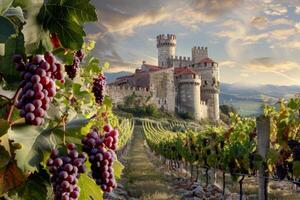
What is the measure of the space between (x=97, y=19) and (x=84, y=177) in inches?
23.3

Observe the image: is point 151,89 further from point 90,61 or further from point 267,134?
point 90,61

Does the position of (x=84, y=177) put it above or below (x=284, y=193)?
above

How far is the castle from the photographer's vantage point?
252 feet

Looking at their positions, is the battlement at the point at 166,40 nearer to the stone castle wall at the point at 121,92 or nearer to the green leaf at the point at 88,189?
the stone castle wall at the point at 121,92

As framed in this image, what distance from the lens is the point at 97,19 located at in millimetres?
1324

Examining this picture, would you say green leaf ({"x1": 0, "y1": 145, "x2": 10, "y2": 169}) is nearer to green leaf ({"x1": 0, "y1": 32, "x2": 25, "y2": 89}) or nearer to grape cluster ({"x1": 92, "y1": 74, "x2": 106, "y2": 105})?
green leaf ({"x1": 0, "y1": 32, "x2": 25, "y2": 89})

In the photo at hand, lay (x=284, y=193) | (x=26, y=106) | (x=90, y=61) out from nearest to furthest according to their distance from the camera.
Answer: (x=26, y=106) → (x=90, y=61) → (x=284, y=193)

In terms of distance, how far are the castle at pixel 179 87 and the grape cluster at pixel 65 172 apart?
68.7 meters

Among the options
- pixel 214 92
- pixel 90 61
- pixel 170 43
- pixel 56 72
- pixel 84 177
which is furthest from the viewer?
pixel 170 43

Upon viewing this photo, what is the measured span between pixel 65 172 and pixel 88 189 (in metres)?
0.46

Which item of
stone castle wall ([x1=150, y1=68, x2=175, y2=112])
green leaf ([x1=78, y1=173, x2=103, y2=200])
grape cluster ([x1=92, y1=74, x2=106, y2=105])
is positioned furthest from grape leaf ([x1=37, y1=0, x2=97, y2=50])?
stone castle wall ([x1=150, y1=68, x2=175, y2=112])

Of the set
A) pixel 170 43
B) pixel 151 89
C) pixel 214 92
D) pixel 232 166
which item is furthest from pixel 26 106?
pixel 170 43

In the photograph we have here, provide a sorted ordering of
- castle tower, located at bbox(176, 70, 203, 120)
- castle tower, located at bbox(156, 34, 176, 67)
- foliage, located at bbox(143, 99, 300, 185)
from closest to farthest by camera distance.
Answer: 1. foliage, located at bbox(143, 99, 300, 185)
2. castle tower, located at bbox(176, 70, 203, 120)
3. castle tower, located at bbox(156, 34, 176, 67)

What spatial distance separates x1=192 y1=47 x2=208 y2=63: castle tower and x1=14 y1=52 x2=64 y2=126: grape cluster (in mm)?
96859
